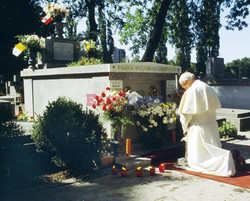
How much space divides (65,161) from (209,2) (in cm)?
1443

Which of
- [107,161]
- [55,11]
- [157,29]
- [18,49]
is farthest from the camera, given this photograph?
[157,29]

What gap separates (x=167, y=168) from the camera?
6.28 m

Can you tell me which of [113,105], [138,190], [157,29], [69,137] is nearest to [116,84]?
[113,105]

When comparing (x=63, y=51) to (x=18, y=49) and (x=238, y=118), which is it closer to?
(x=18, y=49)

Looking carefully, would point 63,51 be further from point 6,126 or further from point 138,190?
point 138,190

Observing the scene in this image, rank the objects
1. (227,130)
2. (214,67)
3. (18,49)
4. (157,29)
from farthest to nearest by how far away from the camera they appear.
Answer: (214,67), (157,29), (18,49), (227,130)

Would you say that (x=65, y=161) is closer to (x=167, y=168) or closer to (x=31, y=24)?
(x=167, y=168)

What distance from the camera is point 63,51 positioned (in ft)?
→ 36.6

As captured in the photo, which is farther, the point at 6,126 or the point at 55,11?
the point at 55,11

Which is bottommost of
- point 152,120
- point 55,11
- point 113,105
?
point 152,120

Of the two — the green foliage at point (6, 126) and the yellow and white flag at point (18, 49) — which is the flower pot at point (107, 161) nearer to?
the green foliage at point (6, 126)

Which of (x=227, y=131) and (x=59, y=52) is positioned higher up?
(x=59, y=52)

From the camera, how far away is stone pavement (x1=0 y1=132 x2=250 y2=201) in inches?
180

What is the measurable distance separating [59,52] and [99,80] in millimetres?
4261
